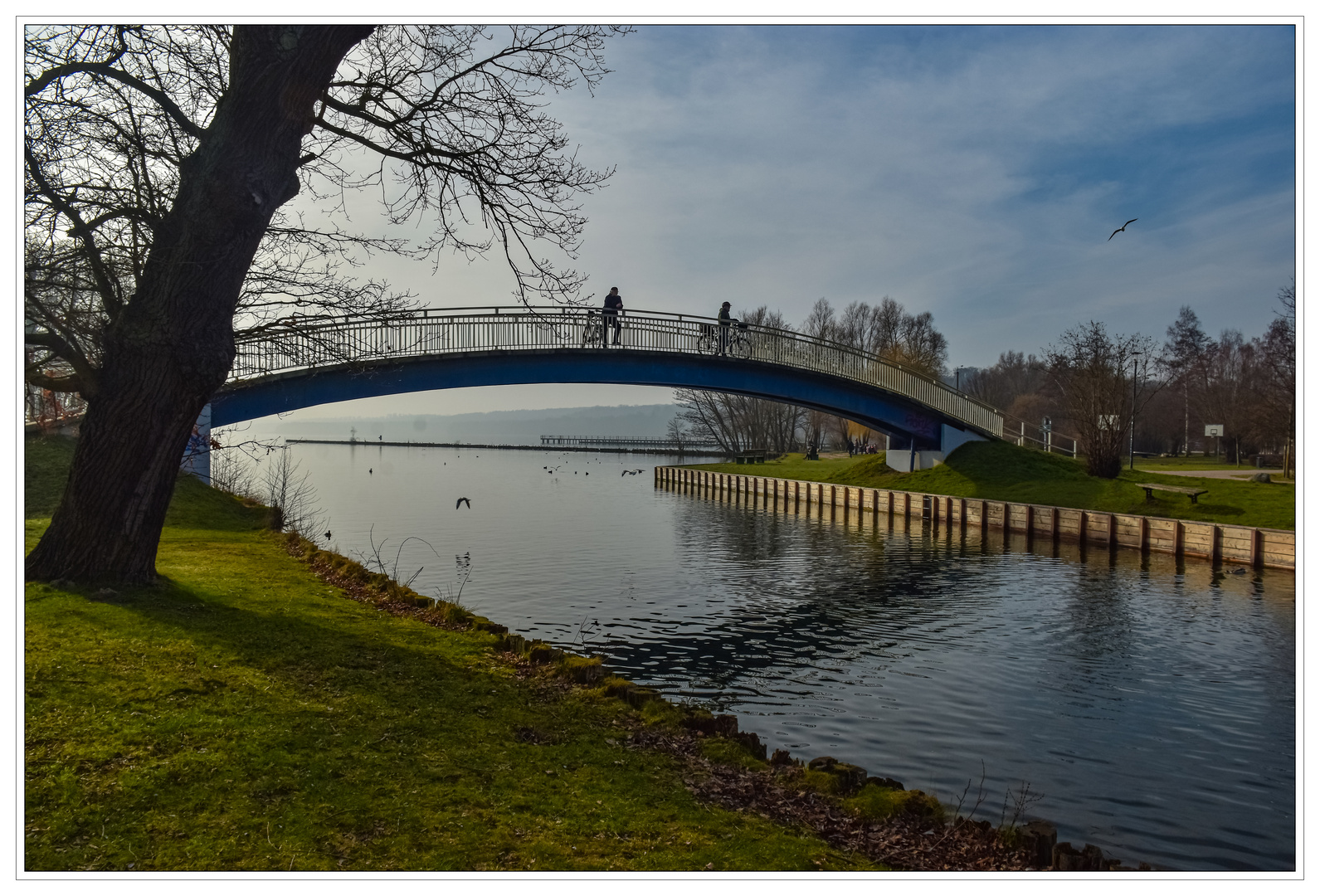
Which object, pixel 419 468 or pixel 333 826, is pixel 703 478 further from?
pixel 333 826

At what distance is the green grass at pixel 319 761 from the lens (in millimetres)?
4820

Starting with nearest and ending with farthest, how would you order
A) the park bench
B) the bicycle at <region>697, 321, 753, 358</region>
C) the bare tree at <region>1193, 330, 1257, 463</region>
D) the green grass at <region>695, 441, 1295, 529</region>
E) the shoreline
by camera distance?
1. the green grass at <region>695, 441, 1295, 529</region>
2. the park bench
3. the bicycle at <region>697, 321, 753, 358</region>
4. the bare tree at <region>1193, 330, 1257, 463</region>
5. the shoreline

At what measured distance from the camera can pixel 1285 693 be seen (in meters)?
11.7

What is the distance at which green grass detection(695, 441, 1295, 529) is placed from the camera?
2581 cm

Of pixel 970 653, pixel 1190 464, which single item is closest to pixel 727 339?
pixel 970 653

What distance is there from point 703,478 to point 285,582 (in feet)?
143

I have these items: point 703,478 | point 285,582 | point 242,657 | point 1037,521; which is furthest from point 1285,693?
point 703,478

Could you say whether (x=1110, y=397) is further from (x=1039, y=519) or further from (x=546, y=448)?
(x=546, y=448)

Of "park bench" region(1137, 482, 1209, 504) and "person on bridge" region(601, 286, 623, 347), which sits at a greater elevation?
"person on bridge" region(601, 286, 623, 347)

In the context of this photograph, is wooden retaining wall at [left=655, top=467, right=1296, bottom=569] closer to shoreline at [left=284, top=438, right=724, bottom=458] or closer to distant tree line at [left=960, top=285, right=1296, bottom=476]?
distant tree line at [left=960, top=285, right=1296, bottom=476]

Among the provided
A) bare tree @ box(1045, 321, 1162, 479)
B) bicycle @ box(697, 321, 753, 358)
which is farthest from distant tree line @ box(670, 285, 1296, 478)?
bicycle @ box(697, 321, 753, 358)

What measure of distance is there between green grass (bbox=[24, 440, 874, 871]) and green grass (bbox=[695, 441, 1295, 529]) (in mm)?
23837

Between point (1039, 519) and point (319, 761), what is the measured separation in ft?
93.9
